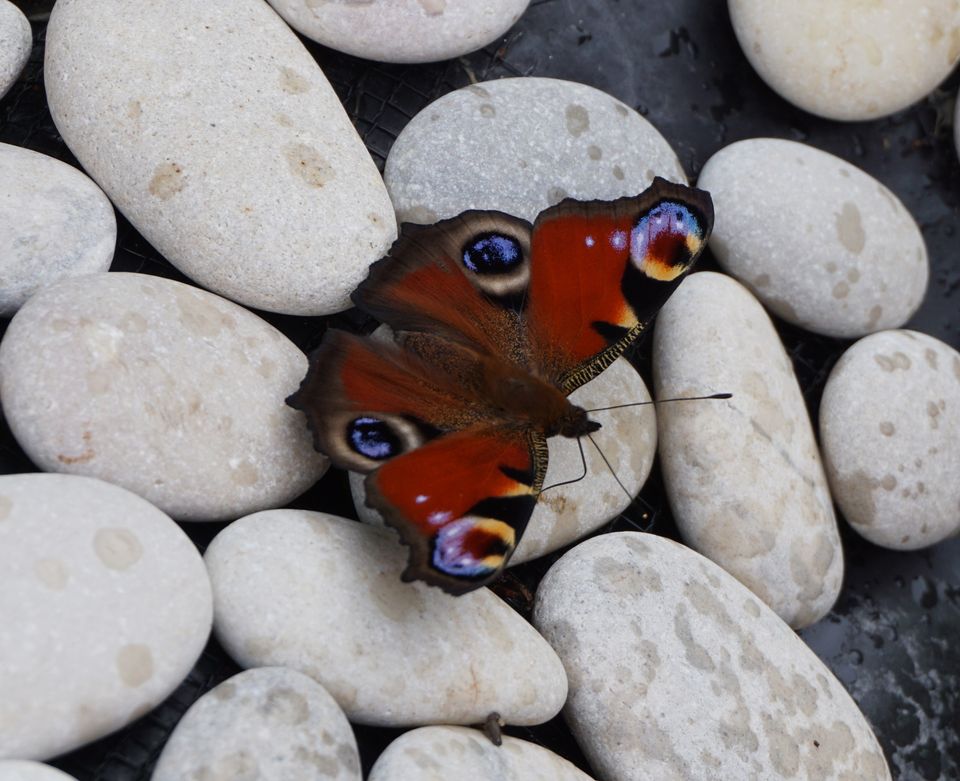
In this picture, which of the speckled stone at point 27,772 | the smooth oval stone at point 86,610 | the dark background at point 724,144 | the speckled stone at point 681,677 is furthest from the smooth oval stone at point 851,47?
the speckled stone at point 27,772

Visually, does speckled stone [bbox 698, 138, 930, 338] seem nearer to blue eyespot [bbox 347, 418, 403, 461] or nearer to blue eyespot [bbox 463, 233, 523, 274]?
blue eyespot [bbox 463, 233, 523, 274]

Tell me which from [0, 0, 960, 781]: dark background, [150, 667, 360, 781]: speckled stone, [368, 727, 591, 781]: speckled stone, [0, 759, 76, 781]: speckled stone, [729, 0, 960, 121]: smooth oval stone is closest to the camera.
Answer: [0, 759, 76, 781]: speckled stone

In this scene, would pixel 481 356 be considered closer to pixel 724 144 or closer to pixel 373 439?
pixel 373 439

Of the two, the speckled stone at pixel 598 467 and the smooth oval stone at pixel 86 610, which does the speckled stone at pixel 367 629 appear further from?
the speckled stone at pixel 598 467

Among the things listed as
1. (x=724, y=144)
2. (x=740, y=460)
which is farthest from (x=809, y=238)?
(x=740, y=460)

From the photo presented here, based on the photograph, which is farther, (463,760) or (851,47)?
(851,47)

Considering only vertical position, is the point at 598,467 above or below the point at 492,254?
below

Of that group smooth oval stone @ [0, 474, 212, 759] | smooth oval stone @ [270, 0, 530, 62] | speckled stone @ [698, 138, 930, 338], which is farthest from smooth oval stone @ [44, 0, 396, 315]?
speckled stone @ [698, 138, 930, 338]

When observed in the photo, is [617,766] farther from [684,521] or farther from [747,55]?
[747,55]
